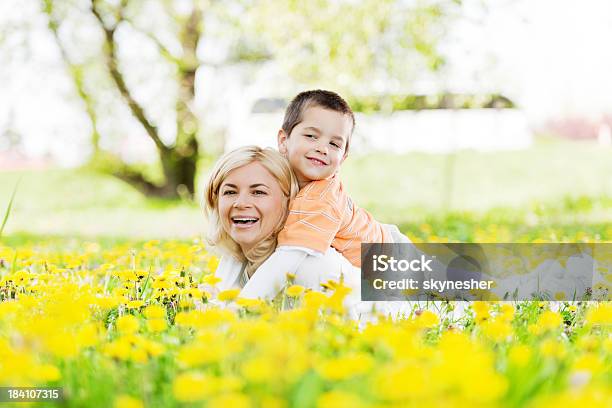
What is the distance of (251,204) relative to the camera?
9.68ft

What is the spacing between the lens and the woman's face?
117 inches

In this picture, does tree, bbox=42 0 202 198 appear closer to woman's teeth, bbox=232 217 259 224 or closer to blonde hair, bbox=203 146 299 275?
blonde hair, bbox=203 146 299 275

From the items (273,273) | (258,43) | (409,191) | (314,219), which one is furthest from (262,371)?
(258,43)

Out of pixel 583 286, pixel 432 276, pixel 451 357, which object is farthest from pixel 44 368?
pixel 583 286

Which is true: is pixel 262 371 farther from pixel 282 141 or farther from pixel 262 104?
pixel 262 104

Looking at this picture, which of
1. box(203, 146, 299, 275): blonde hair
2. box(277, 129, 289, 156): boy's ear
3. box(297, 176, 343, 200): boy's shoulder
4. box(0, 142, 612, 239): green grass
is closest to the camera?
box(297, 176, 343, 200): boy's shoulder

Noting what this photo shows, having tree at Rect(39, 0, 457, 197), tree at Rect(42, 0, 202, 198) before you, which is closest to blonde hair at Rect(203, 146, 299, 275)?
tree at Rect(39, 0, 457, 197)

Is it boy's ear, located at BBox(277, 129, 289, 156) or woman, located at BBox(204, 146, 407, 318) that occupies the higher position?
boy's ear, located at BBox(277, 129, 289, 156)

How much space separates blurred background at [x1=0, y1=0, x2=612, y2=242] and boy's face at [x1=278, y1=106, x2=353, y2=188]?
527 centimetres

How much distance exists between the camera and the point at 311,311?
1791mm

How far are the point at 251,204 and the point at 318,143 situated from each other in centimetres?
37

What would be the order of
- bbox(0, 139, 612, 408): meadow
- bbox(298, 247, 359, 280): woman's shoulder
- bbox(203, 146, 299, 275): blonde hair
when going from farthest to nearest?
1. bbox(203, 146, 299, 275): blonde hair
2. bbox(298, 247, 359, 280): woman's shoulder
3. bbox(0, 139, 612, 408): meadow

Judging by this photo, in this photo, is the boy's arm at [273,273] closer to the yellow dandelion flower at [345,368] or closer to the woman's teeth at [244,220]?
the woman's teeth at [244,220]

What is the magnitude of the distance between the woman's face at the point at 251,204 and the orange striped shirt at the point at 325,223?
10 cm
